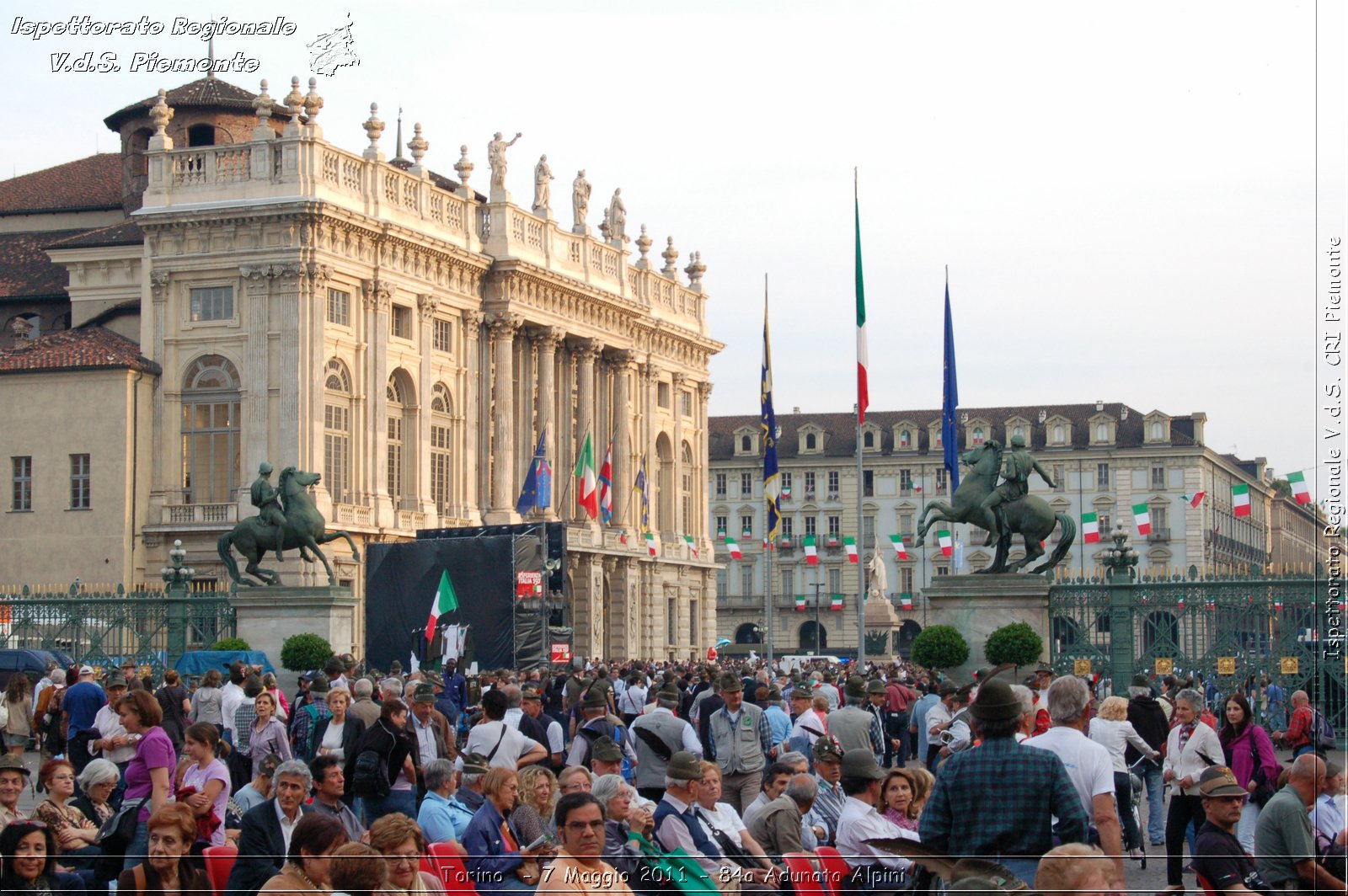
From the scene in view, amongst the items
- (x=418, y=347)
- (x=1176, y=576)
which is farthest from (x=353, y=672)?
(x=418, y=347)

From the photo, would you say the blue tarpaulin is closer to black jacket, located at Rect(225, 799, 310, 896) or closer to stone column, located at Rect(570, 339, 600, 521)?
black jacket, located at Rect(225, 799, 310, 896)

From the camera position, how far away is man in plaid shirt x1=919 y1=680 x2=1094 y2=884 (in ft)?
29.6

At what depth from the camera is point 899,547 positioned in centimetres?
10775

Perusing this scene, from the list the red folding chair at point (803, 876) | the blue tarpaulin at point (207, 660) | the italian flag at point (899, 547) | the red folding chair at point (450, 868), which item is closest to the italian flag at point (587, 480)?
the blue tarpaulin at point (207, 660)

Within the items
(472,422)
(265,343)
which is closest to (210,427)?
(265,343)

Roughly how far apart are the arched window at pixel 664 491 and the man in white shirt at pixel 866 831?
65.0 metres

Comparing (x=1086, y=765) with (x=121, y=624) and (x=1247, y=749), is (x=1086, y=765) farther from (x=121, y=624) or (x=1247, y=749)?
(x=121, y=624)

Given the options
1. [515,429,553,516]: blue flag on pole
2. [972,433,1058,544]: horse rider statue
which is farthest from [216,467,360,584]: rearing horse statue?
[515,429,553,516]: blue flag on pole

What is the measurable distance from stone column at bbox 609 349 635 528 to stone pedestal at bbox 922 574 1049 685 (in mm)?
41712

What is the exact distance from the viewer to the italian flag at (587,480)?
201 feet

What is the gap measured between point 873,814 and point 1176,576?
19.4 meters

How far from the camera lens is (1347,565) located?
94.6ft

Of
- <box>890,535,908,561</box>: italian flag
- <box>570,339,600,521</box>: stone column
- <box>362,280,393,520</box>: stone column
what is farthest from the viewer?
<box>890,535,908,561</box>: italian flag

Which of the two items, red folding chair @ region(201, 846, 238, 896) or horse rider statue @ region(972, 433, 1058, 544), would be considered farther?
horse rider statue @ region(972, 433, 1058, 544)
